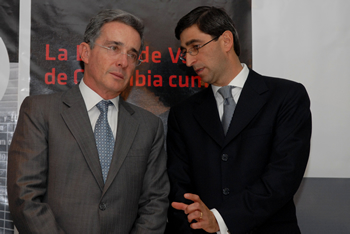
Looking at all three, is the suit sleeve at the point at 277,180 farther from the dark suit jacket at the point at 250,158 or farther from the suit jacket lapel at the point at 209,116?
the suit jacket lapel at the point at 209,116

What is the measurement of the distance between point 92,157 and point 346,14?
239cm

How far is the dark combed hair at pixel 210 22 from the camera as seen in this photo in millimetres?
2307

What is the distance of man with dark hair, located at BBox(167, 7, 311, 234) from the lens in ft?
6.08

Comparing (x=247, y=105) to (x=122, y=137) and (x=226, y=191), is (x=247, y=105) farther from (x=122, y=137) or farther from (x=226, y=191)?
(x=122, y=137)

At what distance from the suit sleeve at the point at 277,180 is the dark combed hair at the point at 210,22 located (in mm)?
731

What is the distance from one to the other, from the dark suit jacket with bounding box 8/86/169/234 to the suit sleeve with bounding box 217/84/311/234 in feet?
1.49

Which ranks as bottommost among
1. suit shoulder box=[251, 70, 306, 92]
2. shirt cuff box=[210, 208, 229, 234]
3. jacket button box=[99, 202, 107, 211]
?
shirt cuff box=[210, 208, 229, 234]

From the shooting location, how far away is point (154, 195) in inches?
80.5

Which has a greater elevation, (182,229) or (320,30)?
(320,30)

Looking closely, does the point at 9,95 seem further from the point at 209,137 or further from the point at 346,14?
the point at 346,14

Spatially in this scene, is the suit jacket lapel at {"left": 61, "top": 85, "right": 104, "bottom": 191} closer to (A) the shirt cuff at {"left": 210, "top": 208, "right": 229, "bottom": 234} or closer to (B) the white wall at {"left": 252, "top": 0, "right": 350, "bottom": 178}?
(A) the shirt cuff at {"left": 210, "top": 208, "right": 229, "bottom": 234}

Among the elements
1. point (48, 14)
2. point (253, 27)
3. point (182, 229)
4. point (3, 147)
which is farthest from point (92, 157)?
point (253, 27)

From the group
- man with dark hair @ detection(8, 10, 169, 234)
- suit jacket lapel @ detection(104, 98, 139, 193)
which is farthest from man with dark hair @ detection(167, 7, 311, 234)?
suit jacket lapel @ detection(104, 98, 139, 193)

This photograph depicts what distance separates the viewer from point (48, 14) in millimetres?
2678
